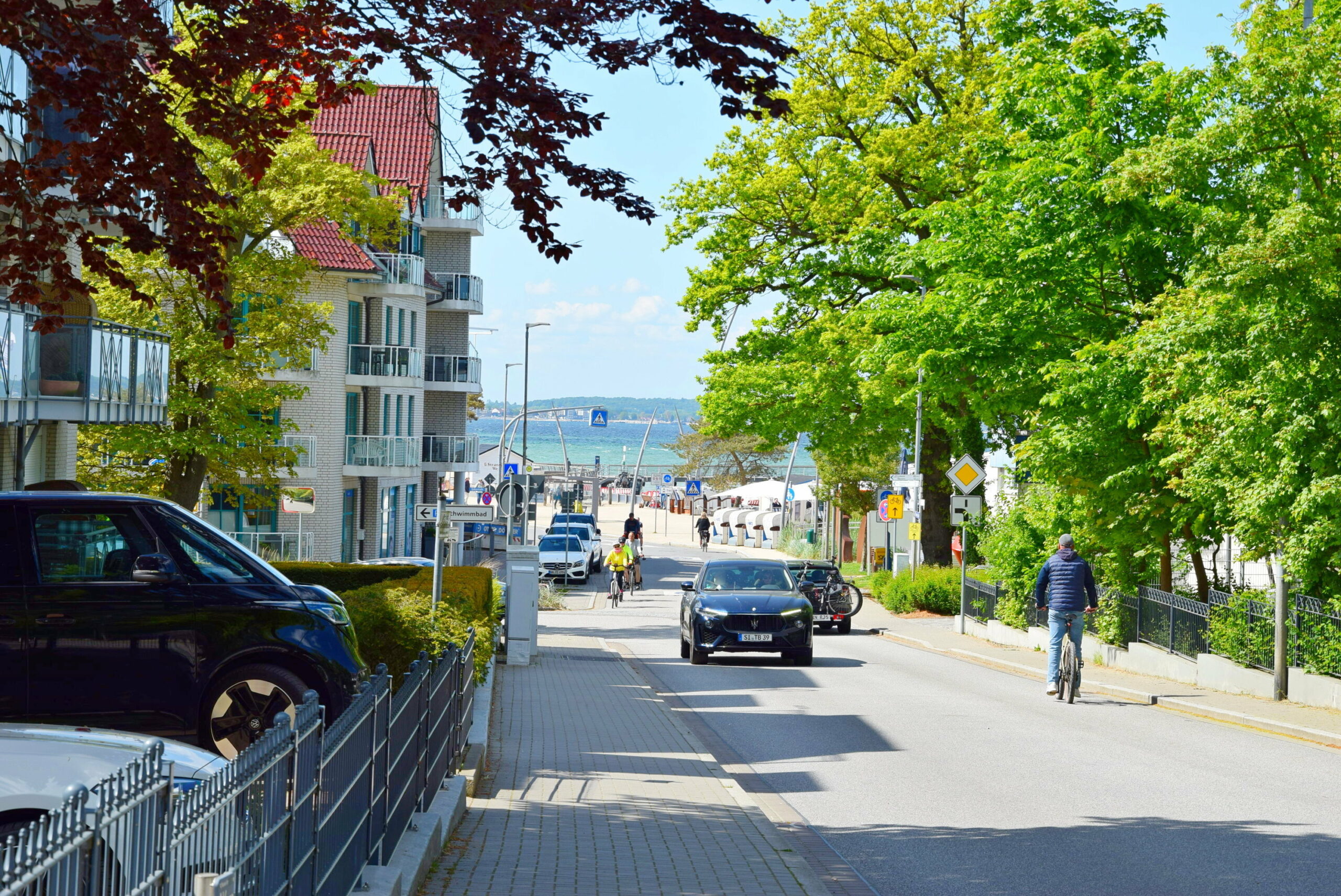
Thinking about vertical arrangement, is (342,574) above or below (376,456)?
below

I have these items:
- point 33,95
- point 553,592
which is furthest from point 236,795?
point 553,592

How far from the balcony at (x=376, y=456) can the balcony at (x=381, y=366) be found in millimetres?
1993

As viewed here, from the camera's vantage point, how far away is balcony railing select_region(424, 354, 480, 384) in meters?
64.0

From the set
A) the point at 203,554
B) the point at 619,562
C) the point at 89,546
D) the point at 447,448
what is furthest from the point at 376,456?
the point at 89,546

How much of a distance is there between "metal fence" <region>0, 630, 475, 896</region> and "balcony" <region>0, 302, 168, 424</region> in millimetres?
14493

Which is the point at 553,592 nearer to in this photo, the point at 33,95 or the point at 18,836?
the point at 33,95

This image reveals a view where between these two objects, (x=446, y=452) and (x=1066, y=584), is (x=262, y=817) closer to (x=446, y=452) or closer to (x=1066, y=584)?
(x=1066, y=584)

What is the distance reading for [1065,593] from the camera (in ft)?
61.4

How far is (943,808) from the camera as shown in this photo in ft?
37.9

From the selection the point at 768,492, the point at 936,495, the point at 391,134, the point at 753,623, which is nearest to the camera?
the point at 753,623

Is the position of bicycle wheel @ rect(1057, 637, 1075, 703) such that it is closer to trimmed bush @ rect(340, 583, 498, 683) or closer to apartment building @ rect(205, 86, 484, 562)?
trimmed bush @ rect(340, 583, 498, 683)

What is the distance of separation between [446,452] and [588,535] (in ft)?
23.1

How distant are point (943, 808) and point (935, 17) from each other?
30.5 metres

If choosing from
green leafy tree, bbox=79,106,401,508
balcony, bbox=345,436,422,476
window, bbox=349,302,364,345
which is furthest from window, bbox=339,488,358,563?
green leafy tree, bbox=79,106,401,508
